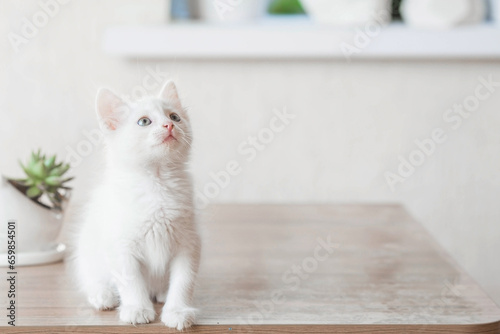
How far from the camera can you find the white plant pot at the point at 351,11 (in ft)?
7.20

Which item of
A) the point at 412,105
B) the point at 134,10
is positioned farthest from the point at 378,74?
the point at 134,10

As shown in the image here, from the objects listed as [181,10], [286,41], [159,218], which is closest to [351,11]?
[286,41]

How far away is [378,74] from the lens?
228cm

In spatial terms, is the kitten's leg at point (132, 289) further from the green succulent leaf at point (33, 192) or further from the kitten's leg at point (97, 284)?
the green succulent leaf at point (33, 192)

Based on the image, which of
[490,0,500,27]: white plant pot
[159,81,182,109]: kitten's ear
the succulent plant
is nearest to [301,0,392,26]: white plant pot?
[490,0,500,27]: white plant pot

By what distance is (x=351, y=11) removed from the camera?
2209 mm

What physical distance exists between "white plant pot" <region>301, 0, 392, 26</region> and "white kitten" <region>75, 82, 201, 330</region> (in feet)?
4.43

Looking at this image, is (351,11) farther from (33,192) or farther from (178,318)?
(178,318)

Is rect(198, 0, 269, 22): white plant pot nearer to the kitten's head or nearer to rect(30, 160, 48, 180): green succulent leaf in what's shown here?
rect(30, 160, 48, 180): green succulent leaf

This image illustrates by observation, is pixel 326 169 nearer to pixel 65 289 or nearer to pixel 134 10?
pixel 134 10

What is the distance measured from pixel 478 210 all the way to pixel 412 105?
0.43 metres

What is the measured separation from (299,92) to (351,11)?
31 centimetres

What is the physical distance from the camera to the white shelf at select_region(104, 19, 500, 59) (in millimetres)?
2160

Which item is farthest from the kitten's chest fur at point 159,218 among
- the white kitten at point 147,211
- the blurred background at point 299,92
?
the blurred background at point 299,92
